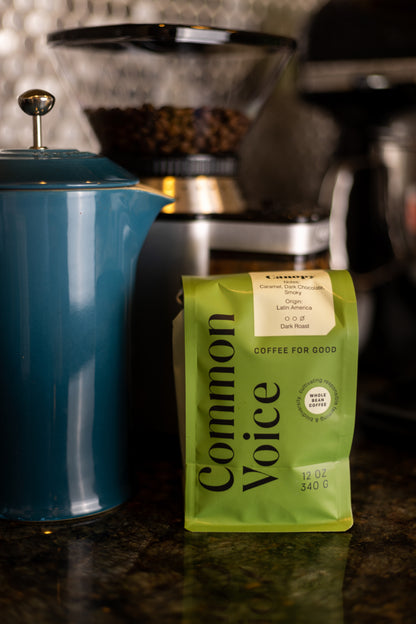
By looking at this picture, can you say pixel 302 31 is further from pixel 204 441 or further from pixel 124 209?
pixel 204 441

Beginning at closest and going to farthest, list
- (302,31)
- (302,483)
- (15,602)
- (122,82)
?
(15,602)
(302,483)
(122,82)
(302,31)

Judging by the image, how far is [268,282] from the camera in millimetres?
654

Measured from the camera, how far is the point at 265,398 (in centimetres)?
65

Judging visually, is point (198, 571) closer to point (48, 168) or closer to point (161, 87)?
point (48, 168)

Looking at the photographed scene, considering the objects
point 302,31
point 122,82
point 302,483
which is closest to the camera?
point 302,483

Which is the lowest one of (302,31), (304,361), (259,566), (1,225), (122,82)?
(259,566)

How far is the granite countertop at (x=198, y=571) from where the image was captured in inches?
21.3

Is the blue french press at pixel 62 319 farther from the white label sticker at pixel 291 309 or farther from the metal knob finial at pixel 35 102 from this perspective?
the white label sticker at pixel 291 309

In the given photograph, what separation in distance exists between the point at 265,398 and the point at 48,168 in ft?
0.89

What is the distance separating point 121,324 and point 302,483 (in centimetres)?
22

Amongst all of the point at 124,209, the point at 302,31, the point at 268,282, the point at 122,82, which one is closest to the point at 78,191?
the point at 124,209

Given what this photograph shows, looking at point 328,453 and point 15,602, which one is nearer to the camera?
point 15,602

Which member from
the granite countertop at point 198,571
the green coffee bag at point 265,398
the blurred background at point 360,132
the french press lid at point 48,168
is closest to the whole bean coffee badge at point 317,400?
the green coffee bag at point 265,398

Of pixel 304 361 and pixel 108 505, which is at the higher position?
pixel 304 361
